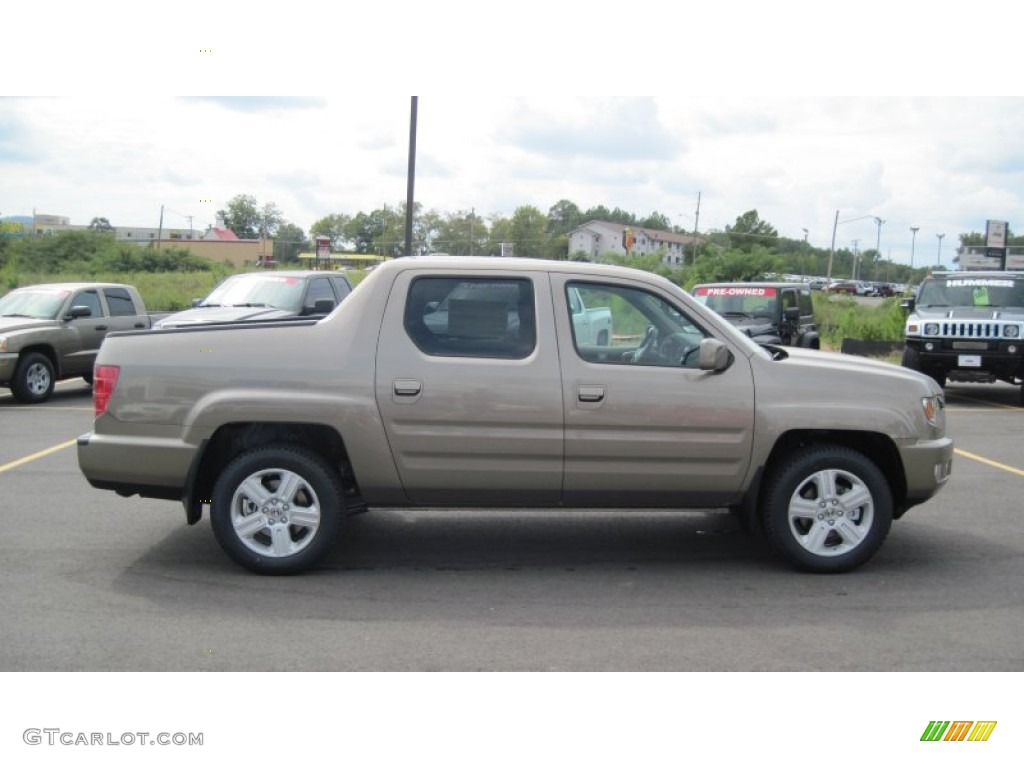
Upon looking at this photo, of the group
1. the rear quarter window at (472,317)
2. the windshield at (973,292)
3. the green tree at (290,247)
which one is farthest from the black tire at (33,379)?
the green tree at (290,247)

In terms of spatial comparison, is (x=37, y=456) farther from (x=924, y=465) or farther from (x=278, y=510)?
(x=924, y=465)

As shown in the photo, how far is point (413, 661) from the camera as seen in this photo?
4641 millimetres

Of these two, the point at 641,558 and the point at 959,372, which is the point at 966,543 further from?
the point at 959,372

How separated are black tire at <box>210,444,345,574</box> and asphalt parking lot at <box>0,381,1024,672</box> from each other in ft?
0.51

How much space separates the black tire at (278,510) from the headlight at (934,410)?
349 cm

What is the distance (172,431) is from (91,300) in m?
10.4

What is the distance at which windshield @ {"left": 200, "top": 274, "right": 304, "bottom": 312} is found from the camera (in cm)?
1412

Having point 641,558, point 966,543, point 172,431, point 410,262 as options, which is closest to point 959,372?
point 966,543

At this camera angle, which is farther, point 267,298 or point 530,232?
point 530,232

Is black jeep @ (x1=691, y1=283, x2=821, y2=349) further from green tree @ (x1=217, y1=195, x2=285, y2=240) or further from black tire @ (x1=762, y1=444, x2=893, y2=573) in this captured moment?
green tree @ (x1=217, y1=195, x2=285, y2=240)

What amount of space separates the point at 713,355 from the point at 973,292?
11.5 m

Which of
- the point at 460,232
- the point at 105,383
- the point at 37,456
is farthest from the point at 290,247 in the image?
the point at 105,383

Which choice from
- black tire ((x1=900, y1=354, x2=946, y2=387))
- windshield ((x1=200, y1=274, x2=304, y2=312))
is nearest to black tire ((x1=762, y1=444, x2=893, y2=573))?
windshield ((x1=200, y1=274, x2=304, y2=312))
